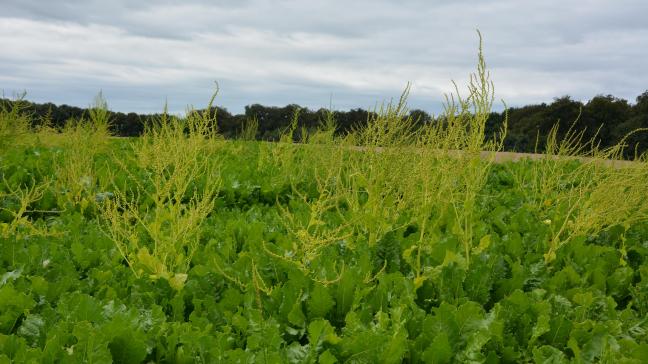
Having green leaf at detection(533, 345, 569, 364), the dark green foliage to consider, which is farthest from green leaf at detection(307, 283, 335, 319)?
green leaf at detection(533, 345, 569, 364)

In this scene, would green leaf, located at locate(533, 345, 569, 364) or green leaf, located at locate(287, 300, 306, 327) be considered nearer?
green leaf, located at locate(533, 345, 569, 364)

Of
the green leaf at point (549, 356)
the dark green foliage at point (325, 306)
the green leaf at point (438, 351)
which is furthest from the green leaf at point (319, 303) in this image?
the green leaf at point (549, 356)

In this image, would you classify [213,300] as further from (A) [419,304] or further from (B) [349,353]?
(A) [419,304]

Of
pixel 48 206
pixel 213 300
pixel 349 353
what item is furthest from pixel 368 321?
pixel 48 206

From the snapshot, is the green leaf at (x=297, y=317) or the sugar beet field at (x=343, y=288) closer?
the sugar beet field at (x=343, y=288)

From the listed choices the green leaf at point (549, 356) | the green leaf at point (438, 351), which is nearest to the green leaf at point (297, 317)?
the green leaf at point (438, 351)

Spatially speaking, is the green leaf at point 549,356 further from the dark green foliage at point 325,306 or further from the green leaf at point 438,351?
the green leaf at point 438,351

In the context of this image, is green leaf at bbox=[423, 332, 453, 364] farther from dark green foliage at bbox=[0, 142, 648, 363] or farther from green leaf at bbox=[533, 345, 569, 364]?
green leaf at bbox=[533, 345, 569, 364]

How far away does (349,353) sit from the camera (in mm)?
2396

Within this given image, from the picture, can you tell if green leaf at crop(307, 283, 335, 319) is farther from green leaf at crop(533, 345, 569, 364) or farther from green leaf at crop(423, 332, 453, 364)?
green leaf at crop(533, 345, 569, 364)

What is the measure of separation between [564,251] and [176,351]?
2.89m

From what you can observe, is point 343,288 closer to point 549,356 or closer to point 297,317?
point 297,317

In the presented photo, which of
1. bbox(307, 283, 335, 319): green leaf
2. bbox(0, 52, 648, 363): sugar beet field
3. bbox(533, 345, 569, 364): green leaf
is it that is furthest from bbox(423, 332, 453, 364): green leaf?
bbox(307, 283, 335, 319): green leaf

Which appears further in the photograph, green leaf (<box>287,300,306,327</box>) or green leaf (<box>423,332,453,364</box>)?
green leaf (<box>287,300,306,327</box>)
